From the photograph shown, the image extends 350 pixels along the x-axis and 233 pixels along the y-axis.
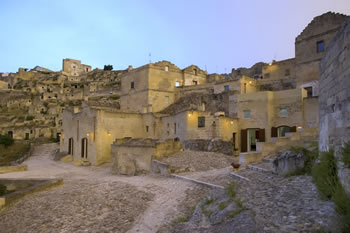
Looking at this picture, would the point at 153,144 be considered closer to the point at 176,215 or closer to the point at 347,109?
the point at 176,215

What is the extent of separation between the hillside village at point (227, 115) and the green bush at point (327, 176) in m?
0.36

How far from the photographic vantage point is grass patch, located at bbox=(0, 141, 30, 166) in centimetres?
3331

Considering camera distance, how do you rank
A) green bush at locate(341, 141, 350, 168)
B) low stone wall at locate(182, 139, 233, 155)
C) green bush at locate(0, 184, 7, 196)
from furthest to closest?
low stone wall at locate(182, 139, 233, 155)
green bush at locate(0, 184, 7, 196)
green bush at locate(341, 141, 350, 168)

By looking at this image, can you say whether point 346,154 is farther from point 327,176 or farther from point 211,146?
point 211,146

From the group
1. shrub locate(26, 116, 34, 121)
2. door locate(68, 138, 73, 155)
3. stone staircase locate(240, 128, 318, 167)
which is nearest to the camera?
stone staircase locate(240, 128, 318, 167)

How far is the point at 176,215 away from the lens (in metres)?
8.21

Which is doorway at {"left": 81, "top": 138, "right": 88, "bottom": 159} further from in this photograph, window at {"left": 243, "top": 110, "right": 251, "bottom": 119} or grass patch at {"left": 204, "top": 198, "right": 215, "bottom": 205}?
grass patch at {"left": 204, "top": 198, "right": 215, "bottom": 205}

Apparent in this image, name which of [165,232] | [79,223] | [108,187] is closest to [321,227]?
[165,232]

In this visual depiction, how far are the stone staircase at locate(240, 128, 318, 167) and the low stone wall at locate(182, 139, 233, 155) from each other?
675 cm

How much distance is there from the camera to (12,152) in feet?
119

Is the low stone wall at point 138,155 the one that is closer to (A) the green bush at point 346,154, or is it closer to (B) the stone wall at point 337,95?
A: (B) the stone wall at point 337,95

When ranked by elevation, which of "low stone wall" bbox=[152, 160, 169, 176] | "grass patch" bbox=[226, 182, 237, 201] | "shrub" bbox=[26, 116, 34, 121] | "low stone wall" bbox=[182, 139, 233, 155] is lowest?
"low stone wall" bbox=[152, 160, 169, 176]

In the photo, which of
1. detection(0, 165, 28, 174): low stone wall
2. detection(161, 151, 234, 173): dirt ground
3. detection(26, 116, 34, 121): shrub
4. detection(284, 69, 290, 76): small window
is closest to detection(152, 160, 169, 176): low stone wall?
detection(161, 151, 234, 173): dirt ground

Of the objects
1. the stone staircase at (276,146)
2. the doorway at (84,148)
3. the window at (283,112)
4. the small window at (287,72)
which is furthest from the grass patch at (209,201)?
the small window at (287,72)
